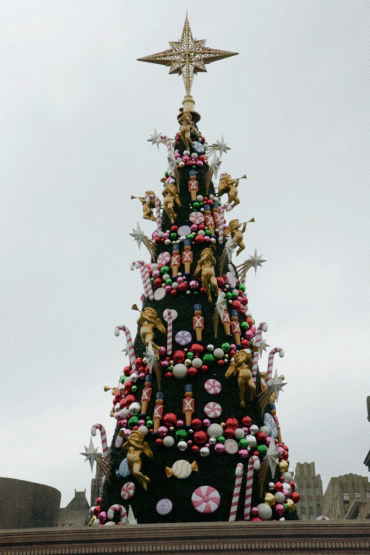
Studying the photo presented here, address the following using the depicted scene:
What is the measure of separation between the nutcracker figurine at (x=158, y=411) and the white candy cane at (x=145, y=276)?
306cm

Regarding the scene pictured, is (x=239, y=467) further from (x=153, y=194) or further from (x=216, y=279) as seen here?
(x=153, y=194)

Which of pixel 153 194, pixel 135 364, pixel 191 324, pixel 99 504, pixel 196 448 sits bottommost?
pixel 99 504

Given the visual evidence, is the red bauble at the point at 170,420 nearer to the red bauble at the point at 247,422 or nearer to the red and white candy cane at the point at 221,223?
the red bauble at the point at 247,422

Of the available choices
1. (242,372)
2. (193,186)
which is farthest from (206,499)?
(193,186)

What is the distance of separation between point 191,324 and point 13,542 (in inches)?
252

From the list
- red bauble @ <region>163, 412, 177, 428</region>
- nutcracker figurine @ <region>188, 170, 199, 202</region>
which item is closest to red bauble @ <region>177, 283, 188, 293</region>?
nutcracker figurine @ <region>188, 170, 199, 202</region>

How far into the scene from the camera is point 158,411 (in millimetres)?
13102

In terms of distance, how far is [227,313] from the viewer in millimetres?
14578

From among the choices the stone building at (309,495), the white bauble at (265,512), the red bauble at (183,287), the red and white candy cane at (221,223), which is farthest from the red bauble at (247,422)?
the stone building at (309,495)

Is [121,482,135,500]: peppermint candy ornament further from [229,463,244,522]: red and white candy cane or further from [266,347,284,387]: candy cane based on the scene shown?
[266,347,284,387]: candy cane

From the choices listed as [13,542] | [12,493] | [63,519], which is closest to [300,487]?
Answer: [63,519]

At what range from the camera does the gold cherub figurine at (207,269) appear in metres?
14.2

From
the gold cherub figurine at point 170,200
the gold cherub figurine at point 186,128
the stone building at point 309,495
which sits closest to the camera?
the gold cherub figurine at point 170,200

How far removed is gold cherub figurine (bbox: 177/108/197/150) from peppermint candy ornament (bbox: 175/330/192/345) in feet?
22.0
